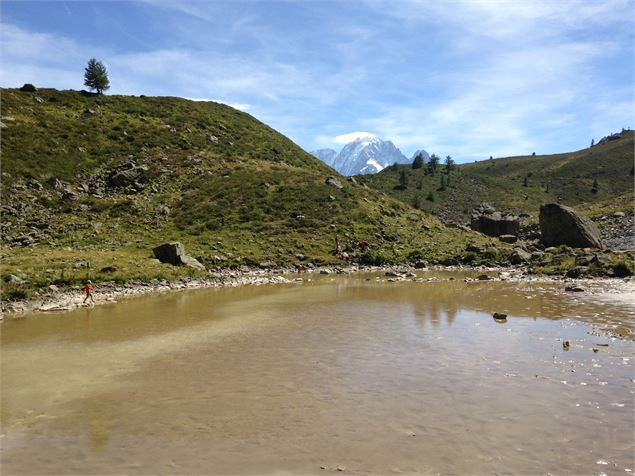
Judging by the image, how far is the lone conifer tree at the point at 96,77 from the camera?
315 ft

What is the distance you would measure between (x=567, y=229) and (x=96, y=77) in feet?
306

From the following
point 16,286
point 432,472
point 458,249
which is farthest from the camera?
point 458,249

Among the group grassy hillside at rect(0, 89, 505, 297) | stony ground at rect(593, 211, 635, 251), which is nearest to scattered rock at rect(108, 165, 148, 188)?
grassy hillside at rect(0, 89, 505, 297)

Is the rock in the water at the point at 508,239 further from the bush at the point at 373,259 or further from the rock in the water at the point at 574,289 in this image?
the rock in the water at the point at 574,289

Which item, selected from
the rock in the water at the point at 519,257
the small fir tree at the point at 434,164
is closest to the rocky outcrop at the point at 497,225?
the rock in the water at the point at 519,257

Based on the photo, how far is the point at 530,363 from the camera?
1600cm

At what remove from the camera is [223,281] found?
41219mm

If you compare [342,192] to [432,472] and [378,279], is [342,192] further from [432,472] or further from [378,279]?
[432,472]

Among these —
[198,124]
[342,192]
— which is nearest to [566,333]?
[342,192]

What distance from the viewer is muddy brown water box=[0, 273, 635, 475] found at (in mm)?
9867

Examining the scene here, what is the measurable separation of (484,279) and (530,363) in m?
27.9

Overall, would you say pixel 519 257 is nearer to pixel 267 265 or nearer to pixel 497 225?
pixel 497 225

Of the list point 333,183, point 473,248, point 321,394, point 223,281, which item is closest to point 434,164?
point 333,183

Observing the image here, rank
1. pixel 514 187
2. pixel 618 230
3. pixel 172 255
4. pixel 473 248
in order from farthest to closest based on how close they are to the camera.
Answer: pixel 514 187 → pixel 618 230 → pixel 473 248 → pixel 172 255
